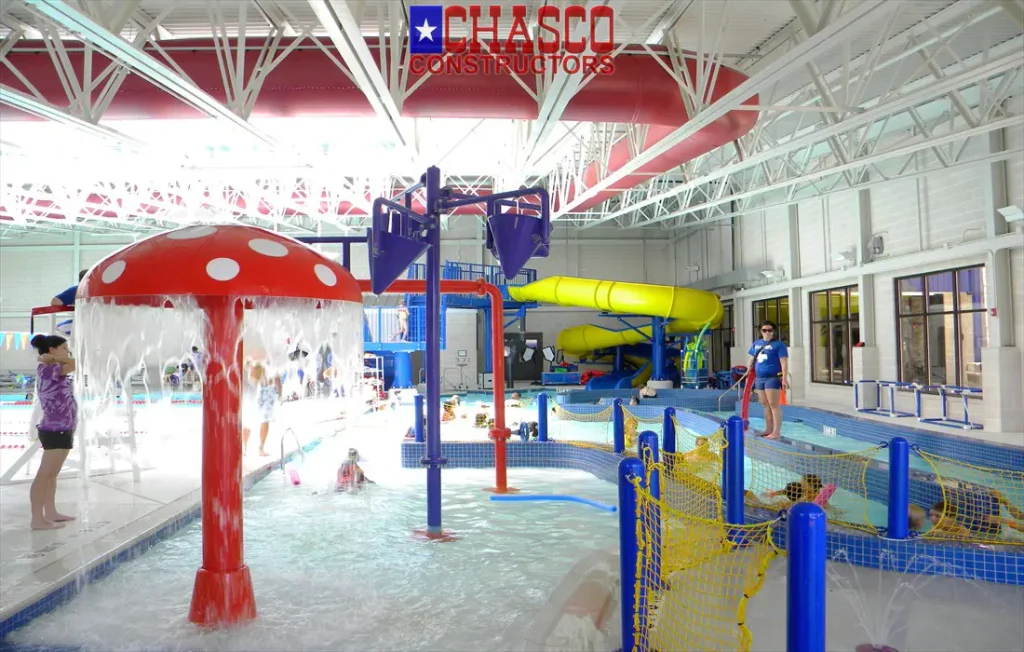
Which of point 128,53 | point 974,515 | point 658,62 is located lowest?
point 974,515

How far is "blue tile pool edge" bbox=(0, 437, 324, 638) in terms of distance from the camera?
3418mm

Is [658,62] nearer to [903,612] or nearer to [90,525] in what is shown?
[903,612]

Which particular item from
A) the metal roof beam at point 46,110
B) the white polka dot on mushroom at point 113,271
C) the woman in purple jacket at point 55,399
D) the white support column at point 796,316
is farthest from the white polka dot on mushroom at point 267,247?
the white support column at point 796,316

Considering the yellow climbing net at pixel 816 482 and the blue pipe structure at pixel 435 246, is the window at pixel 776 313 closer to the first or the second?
the yellow climbing net at pixel 816 482

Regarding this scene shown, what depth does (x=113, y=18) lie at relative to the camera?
17.0 ft

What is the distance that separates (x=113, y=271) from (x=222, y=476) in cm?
111

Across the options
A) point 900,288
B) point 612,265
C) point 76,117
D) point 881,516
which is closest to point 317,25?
point 76,117

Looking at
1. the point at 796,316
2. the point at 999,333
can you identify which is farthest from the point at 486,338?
the point at 999,333

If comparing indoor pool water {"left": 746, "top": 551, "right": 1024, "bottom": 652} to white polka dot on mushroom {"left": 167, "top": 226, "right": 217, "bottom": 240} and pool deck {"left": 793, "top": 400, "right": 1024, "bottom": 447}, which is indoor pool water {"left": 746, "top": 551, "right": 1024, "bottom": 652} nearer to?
white polka dot on mushroom {"left": 167, "top": 226, "right": 217, "bottom": 240}

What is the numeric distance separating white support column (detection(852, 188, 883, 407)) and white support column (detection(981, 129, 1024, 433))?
117 inches

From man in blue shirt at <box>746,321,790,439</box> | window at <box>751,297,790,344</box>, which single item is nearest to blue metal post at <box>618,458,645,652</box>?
man in blue shirt at <box>746,321,790,439</box>

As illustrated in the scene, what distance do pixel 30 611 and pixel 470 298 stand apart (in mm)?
15795

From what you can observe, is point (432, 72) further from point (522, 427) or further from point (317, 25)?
point (522, 427)

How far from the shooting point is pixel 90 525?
5070 millimetres
